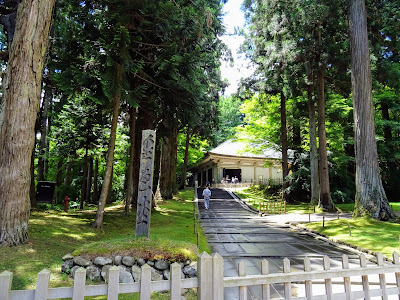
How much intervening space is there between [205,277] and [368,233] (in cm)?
806

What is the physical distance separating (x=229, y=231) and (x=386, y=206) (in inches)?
236

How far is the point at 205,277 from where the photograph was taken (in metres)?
2.35

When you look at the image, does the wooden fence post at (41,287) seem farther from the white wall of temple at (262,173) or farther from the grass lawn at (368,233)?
the white wall of temple at (262,173)

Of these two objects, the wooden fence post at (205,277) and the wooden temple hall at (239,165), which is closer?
the wooden fence post at (205,277)

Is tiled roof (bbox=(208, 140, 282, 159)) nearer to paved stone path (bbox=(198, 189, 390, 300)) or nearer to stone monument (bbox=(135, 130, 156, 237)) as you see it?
paved stone path (bbox=(198, 189, 390, 300))

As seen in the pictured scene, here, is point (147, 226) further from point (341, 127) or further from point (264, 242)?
point (341, 127)

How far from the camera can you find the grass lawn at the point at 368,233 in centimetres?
697

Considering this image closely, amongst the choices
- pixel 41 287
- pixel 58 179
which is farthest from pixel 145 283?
pixel 58 179

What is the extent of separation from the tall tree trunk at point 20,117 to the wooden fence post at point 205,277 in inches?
191

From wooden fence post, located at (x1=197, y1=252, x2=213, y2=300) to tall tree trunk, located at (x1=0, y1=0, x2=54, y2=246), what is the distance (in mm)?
4844

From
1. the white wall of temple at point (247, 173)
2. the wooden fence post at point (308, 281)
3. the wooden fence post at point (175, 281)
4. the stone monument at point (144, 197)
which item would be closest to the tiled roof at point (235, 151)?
the white wall of temple at point (247, 173)

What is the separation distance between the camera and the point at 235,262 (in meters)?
6.05

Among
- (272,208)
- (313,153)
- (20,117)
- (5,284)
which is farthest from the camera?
(313,153)

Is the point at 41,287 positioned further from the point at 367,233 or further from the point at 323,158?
the point at 323,158
